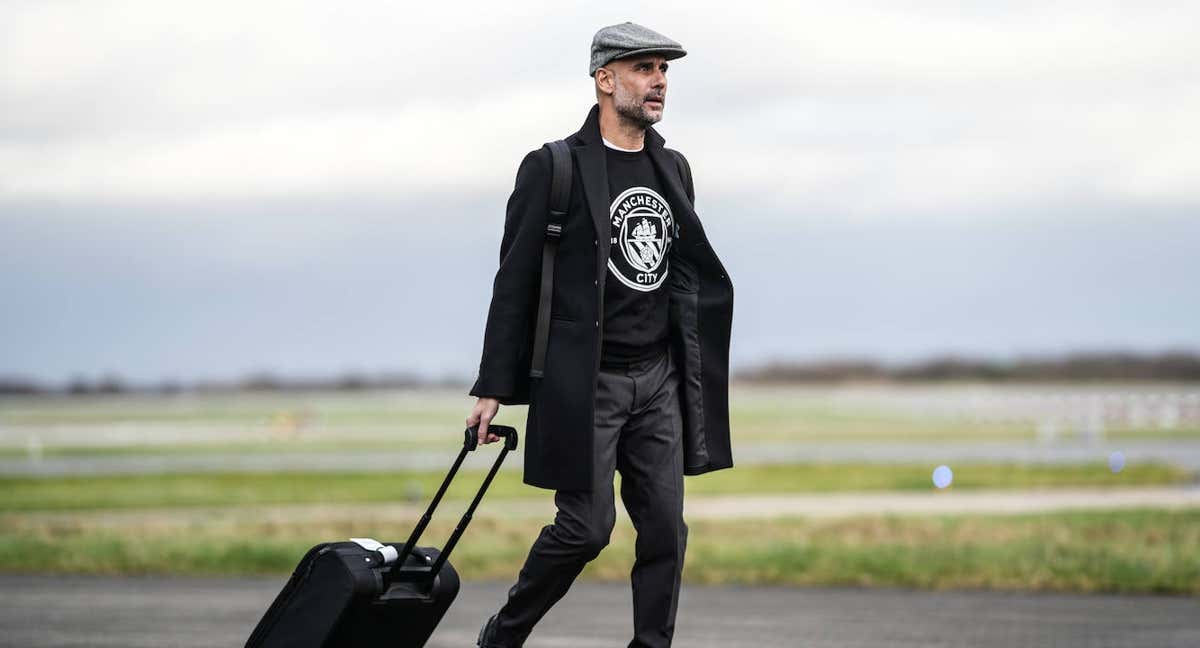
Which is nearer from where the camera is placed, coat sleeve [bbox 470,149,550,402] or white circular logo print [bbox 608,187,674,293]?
coat sleeve [bbox 470,149,550,402]

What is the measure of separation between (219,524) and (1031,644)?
10874 millimetres

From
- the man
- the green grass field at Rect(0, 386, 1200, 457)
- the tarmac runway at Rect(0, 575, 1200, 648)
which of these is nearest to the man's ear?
the man

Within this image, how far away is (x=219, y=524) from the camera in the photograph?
16047mm

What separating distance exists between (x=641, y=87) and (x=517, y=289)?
0.74 metres

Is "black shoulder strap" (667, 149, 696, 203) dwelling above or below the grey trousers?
above

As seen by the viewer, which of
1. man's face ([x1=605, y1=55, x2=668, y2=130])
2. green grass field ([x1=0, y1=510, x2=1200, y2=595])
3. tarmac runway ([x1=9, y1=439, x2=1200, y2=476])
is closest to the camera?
man's face ([x1=605, y1=55, x2=668, y2=130])

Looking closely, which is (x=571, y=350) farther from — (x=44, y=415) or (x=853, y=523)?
(x=44, y=415)

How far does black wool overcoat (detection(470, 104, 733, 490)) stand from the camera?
Result: 471 cm

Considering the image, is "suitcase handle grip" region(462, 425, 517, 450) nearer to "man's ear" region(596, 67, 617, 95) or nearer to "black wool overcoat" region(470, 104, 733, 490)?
"black wool overcoat" region(470, 104, 733, 490)

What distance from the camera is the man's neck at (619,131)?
491 centimetres

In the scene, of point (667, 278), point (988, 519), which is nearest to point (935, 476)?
point (988, 519)

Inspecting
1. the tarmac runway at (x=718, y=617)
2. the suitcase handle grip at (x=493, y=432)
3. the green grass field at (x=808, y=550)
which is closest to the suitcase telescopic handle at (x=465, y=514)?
the suitcase handle grip at (x=493, y=432)

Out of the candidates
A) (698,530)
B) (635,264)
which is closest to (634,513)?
(635,264)

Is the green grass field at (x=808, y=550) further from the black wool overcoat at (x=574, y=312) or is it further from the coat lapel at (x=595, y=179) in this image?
the coat lapel at (x=595, y=179)
